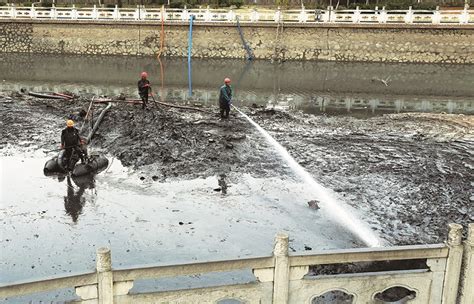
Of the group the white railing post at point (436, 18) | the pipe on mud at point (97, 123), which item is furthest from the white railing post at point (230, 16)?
the pipe on mud at point (97, 123)

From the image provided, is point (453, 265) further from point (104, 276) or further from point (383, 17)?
point (383, 17)

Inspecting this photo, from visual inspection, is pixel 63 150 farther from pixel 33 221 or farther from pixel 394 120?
pixel 394 120

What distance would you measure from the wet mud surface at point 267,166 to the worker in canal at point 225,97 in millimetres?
499

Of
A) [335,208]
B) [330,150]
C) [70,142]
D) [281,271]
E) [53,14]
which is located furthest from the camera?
[53,14]

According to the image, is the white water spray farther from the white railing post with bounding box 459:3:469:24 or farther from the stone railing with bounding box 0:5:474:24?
the white railing post with bounding box 459:3:469:24

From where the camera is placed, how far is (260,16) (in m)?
40.0

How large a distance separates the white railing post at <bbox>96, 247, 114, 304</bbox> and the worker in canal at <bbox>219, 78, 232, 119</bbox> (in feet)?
43.2

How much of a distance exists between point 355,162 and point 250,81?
58.8 ft

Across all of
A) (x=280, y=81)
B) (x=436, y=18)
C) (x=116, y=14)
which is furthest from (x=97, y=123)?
(x=436, y=18)

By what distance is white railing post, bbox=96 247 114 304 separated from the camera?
524 centimetres

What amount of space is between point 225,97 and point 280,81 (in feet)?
46.9

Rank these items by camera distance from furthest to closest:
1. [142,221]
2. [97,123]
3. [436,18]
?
[436,18] < [97,123] < [142,221]

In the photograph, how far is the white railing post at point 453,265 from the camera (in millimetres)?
5918

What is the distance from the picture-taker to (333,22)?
127 ft
